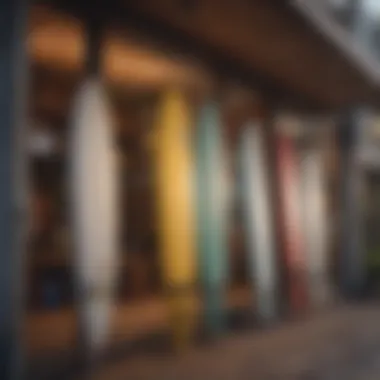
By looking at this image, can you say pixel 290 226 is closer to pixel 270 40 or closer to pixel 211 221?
pixel 211 221

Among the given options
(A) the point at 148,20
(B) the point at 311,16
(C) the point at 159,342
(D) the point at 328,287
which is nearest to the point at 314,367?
(C) the point at 159,342

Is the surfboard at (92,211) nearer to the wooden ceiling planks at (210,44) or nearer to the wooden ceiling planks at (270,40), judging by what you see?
the wooden ceiling planks at (210,44)

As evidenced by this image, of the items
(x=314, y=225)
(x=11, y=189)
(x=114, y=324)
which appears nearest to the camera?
(x=11, y=189)

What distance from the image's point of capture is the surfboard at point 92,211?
10.7 feet

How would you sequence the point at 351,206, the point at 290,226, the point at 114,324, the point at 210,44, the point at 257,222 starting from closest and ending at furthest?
the point at 114,324
the point at 210,44
the point at 257,222
the point at 290,226
the point at 351,206

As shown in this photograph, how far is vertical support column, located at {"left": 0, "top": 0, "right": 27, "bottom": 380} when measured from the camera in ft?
6.96

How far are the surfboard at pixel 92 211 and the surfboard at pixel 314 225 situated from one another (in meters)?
2.13

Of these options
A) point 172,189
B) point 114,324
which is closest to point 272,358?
point 114,324

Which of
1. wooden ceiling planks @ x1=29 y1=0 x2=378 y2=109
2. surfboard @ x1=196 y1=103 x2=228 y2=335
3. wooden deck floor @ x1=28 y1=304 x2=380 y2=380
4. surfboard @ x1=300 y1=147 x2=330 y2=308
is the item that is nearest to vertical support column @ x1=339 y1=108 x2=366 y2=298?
surfboard @ x1=300 y1=147 x2=330 y2=308

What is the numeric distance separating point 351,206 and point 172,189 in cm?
277

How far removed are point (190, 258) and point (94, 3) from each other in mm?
1285

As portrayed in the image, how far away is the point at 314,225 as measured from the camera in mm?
5430

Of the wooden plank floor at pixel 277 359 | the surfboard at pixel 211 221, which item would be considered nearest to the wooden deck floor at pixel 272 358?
the wooden plank floor at pixel 277 359

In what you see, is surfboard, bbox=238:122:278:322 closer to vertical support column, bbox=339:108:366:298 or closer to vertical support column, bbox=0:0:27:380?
vertical support column, bbox=339:108:366:298
